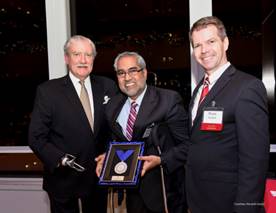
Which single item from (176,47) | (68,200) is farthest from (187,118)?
(176,47)

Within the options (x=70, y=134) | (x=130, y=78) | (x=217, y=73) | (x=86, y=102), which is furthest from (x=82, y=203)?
(x=217, y=73)

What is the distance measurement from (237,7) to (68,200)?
86.5 inches

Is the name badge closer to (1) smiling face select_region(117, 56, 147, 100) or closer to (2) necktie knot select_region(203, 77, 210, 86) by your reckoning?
(2) necktie knot select_region(203, 77, 210, 86)

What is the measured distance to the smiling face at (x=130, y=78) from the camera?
2.11m

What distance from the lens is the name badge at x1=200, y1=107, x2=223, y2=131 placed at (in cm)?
167

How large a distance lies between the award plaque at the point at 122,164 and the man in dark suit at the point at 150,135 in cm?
6

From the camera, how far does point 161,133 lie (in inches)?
80.5

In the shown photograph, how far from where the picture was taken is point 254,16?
3.13 m

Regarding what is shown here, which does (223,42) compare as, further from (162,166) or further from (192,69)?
(192,69)

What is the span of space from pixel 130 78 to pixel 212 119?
2.03 ft

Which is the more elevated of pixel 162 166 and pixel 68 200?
pixel 162 166

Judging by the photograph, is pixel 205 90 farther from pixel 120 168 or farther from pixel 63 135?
pixel 63 135

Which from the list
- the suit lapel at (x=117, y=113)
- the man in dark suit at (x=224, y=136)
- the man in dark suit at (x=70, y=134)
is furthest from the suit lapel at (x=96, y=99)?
the man in dark suit at (x=224, y=136)

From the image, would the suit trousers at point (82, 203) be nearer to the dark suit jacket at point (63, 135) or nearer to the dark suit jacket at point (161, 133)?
the dark suit jacket at point (63, 135)
